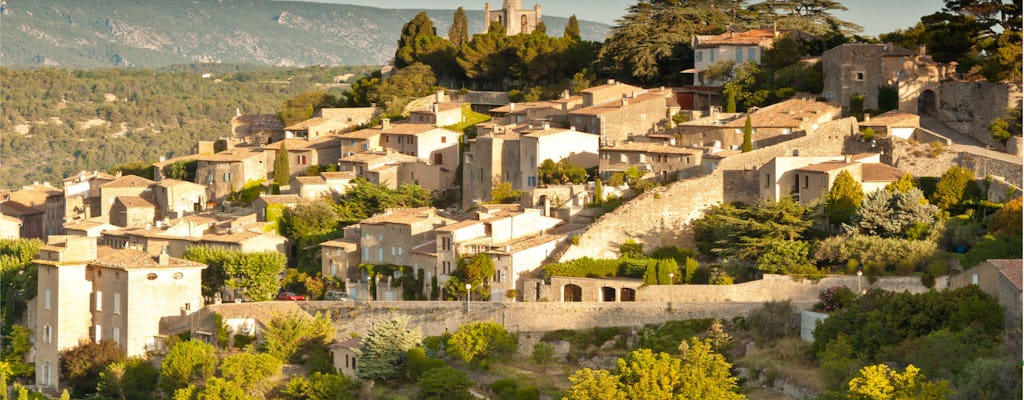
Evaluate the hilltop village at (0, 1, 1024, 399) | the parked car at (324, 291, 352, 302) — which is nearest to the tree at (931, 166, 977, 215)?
the hilltop village at (0, 1, 1024, 399)

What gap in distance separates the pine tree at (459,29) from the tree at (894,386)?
45.8 m

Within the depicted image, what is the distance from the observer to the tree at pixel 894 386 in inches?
1363

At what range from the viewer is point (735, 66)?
207 ft

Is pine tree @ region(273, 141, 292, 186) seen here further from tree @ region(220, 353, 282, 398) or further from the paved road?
the paved road

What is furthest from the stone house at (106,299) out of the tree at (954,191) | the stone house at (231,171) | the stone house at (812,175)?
the tree at (954,191)

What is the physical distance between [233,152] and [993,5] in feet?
92.6

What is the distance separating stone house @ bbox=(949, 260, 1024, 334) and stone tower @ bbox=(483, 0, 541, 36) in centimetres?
4364

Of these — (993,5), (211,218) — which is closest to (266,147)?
(211,218)

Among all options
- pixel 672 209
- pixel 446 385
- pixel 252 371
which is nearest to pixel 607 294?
pixel 672 209

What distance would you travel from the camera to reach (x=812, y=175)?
49.1m

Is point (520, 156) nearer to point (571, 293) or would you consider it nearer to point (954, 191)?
point (571, 293)

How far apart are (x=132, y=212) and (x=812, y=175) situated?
86.1 feet

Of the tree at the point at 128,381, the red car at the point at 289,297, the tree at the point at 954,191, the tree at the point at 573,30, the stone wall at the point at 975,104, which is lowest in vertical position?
the tree at the point at 128,381

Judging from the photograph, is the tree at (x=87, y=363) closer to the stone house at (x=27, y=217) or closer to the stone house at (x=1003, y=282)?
the stone house at (x=27, y=217)
